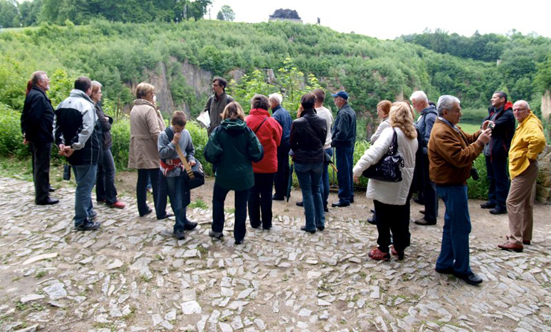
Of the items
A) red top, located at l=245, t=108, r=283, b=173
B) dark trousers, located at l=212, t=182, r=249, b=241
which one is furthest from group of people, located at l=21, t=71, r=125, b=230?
red top, located at l=245, t=108, r=283, b=173

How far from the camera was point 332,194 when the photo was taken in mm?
7707

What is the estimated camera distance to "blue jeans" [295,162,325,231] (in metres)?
5.19

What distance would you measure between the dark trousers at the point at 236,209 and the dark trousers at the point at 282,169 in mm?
1712

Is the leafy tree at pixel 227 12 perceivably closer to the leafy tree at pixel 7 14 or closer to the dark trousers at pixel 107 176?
the leafy tree at pixel 7 14

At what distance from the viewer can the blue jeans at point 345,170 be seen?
21.6 ft

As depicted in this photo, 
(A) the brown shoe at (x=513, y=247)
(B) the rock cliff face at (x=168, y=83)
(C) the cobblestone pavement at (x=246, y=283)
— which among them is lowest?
(C) the cobblestone pavement at (x=246, y=283)

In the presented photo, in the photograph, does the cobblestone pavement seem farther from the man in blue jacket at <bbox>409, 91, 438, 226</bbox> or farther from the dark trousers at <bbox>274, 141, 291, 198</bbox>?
the dark trousers at <bbox>274, 141, 291, 198</bbox>

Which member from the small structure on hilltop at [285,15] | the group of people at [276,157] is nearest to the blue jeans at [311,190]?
the group of people at [276,157]

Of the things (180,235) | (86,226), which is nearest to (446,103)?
(180,235)

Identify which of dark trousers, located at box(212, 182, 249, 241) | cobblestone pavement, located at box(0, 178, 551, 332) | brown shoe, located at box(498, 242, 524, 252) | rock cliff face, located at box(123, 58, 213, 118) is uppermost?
rock cliff face, located at box(123, 58, 213, 118)

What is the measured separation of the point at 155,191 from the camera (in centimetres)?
541

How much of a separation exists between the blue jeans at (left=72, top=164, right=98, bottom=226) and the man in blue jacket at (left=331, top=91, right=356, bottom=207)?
12.4ft

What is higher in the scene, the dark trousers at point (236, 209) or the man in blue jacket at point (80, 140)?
the man in blue jacket at point (80, 140)

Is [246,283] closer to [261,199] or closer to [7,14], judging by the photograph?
[261,199]
